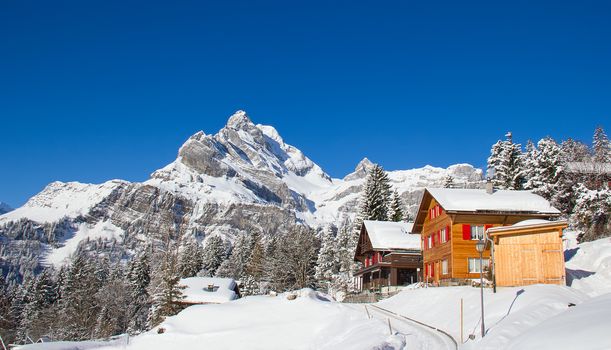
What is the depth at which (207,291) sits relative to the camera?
6266 cm

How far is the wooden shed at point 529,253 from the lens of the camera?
104 ft

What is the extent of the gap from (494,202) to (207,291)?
35.7m

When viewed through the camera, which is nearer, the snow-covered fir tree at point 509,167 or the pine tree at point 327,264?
the snow-covered fir tree at point 509,167

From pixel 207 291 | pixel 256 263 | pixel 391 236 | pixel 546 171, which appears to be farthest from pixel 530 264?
pixel 256 263

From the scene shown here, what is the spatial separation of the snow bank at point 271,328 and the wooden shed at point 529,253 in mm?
9884

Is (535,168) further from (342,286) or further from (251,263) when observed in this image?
(251,263)

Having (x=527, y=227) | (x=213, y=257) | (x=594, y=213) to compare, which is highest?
(x=594, y=213)

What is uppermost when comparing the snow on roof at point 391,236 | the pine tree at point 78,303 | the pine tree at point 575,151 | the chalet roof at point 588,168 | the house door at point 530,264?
the pine tree at point 575,151

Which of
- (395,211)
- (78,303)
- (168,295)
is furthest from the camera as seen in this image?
(395,211)

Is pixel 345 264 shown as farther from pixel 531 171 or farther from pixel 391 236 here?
pixel 531 171

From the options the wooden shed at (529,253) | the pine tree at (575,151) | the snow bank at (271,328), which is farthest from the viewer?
the pine tree at (575,151)

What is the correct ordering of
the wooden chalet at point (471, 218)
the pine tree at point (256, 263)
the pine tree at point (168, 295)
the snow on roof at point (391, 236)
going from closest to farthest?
the wooden chalet at point (471, 218) → the pine tree at point (168, 295) → the snow on roof at point (391, 236) → the pine tree at point (256, 263)

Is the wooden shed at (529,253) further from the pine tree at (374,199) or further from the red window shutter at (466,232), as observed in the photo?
the pine tree at (374,199)

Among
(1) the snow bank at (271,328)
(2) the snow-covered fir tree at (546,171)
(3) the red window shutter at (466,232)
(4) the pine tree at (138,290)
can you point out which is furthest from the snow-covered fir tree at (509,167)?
(4) the pine tree at (138,290)
